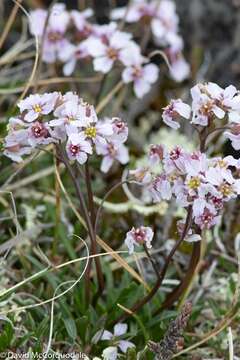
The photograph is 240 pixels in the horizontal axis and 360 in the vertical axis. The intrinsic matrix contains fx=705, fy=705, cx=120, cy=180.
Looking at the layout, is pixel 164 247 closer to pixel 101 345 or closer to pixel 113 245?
pixel 113 245

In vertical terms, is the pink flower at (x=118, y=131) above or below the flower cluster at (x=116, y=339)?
above

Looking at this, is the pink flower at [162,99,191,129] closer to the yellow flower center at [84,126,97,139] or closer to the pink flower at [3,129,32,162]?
the yellow flower center at [84,126,97,139]

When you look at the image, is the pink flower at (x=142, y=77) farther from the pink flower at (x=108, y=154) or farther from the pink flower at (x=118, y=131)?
the pink flower at (x=118, y=131)

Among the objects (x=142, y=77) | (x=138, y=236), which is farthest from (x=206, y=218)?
(x=142, y=77)

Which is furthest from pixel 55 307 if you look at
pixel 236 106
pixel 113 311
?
pixel 236 106

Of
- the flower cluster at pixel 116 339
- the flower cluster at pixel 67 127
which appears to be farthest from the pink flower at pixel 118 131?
the flower cluster at pixel 116 339

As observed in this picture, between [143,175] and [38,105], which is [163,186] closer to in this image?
[143,175]

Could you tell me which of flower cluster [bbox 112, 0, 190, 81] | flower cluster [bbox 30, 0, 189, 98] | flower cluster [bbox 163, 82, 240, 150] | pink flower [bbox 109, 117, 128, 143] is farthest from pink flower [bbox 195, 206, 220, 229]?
flower cluster [bbox 112, 0, 190, 81]
